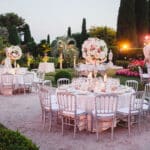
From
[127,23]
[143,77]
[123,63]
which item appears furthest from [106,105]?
[127,23]

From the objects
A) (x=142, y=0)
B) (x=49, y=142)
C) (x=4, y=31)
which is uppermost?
(x=142, y=0)

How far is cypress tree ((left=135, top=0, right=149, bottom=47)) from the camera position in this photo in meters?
26.8

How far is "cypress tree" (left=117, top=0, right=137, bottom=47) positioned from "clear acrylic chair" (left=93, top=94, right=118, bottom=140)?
19306mm

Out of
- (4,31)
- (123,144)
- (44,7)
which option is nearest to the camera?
(123,144)

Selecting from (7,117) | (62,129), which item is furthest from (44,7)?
(62,129)

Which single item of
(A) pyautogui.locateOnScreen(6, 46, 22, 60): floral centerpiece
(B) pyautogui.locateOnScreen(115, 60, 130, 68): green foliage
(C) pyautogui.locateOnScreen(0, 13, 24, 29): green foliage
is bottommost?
(B) pyautogui.locateOnScreen(115, 60, 130, 68): green foliage

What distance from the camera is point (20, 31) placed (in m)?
37.5

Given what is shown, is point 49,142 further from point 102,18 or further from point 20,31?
point 20,31

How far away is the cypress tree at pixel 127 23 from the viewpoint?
24703mm

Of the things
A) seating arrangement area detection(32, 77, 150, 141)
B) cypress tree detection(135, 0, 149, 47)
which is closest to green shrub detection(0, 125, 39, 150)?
seating arrangement area detection(32, 77, 150, 141)

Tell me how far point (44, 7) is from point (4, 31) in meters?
8.59

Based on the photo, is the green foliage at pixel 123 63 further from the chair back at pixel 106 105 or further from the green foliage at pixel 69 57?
the chair back at pixel 106 105

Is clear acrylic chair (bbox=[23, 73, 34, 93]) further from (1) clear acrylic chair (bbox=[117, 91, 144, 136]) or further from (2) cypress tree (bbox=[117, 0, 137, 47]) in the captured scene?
(2) cypress tree (bbox=[117, 0, 137, 47])

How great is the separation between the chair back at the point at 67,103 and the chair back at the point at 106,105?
442mm
